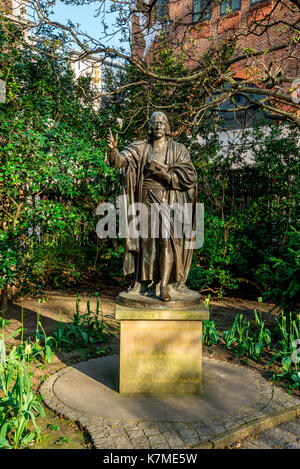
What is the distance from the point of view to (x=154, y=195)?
410 centimetres

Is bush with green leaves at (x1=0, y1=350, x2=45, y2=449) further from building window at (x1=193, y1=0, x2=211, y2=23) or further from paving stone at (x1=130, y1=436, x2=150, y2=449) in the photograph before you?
building window at (x1=193, y1=0, x2=211, y2=23)

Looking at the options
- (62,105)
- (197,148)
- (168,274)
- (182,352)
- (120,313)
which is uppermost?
(62,105)

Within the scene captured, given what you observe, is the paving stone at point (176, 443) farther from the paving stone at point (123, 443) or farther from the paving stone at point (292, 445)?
the paving stone at point (292, 445)

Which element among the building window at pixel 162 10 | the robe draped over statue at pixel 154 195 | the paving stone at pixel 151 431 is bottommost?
the paving stone at pixel 151 431

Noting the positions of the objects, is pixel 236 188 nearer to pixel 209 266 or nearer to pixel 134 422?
pixel 209 266

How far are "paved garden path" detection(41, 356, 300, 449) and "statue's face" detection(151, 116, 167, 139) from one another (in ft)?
8.69

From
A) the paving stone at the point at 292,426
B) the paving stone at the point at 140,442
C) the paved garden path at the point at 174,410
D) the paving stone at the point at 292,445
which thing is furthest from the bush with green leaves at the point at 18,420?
the paving stone at the point at 292,426

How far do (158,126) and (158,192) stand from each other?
69 centimetres

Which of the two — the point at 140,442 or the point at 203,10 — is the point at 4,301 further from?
the point at 203,10

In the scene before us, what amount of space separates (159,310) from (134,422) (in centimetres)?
102

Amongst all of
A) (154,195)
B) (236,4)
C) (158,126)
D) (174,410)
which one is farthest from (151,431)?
(236,4)

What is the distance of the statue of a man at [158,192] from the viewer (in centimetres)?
405
